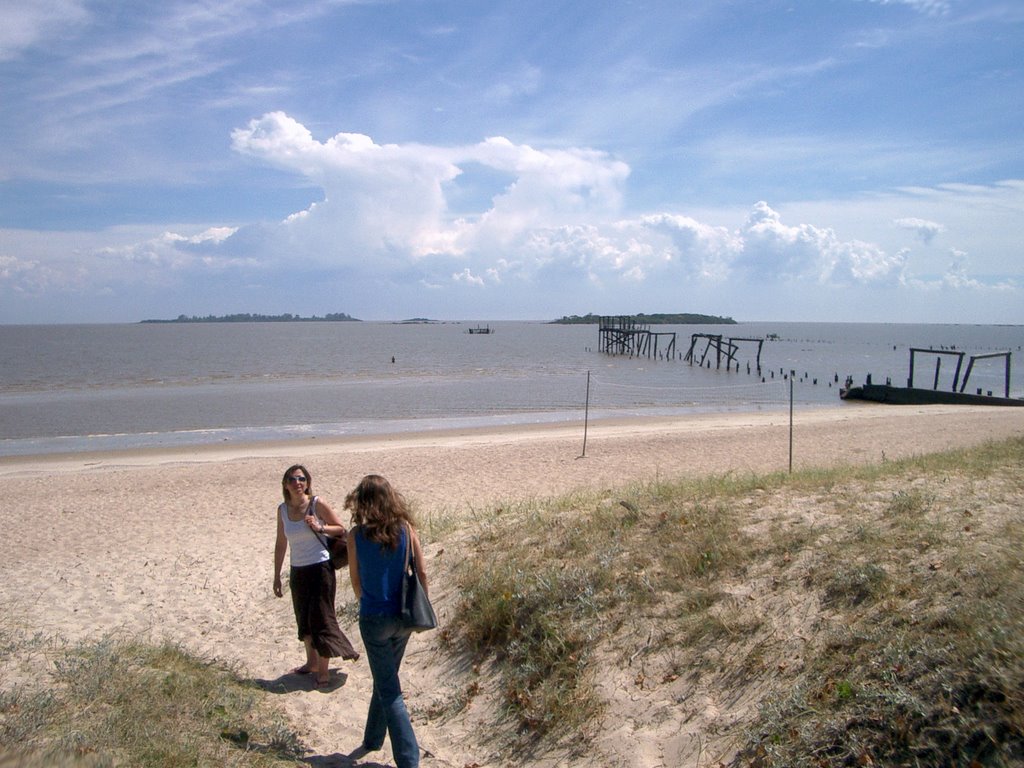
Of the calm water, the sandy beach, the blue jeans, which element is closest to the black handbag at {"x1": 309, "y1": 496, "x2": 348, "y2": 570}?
the sandy beach

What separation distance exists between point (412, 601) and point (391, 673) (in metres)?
0.44

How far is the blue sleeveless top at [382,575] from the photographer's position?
13.3 ft

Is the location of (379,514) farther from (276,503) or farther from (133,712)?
(276,503)

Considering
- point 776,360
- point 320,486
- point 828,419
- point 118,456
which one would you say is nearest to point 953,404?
point 828,419

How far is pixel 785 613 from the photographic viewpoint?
16.0ft

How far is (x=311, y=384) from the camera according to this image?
43000mm

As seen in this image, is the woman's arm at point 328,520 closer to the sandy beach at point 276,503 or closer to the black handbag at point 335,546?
the black handbag at point 335,546

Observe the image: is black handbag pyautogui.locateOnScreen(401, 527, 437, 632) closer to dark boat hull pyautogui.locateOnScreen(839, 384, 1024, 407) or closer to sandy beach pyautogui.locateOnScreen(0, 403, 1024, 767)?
sandy beach pyautogui.locateOnScreen(0, 403, 1024, 767)

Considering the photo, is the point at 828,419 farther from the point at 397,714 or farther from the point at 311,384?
the point at 311,384

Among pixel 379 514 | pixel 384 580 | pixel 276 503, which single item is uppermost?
pixel 379 514

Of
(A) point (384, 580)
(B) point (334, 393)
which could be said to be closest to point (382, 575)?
(A) point (384, 580)

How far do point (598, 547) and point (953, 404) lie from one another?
31383mm

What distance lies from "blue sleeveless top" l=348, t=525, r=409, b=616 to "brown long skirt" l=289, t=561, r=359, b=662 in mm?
1302

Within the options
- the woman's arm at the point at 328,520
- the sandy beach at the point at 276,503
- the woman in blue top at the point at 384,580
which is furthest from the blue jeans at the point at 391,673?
the woman's arm at the point at 328,520
